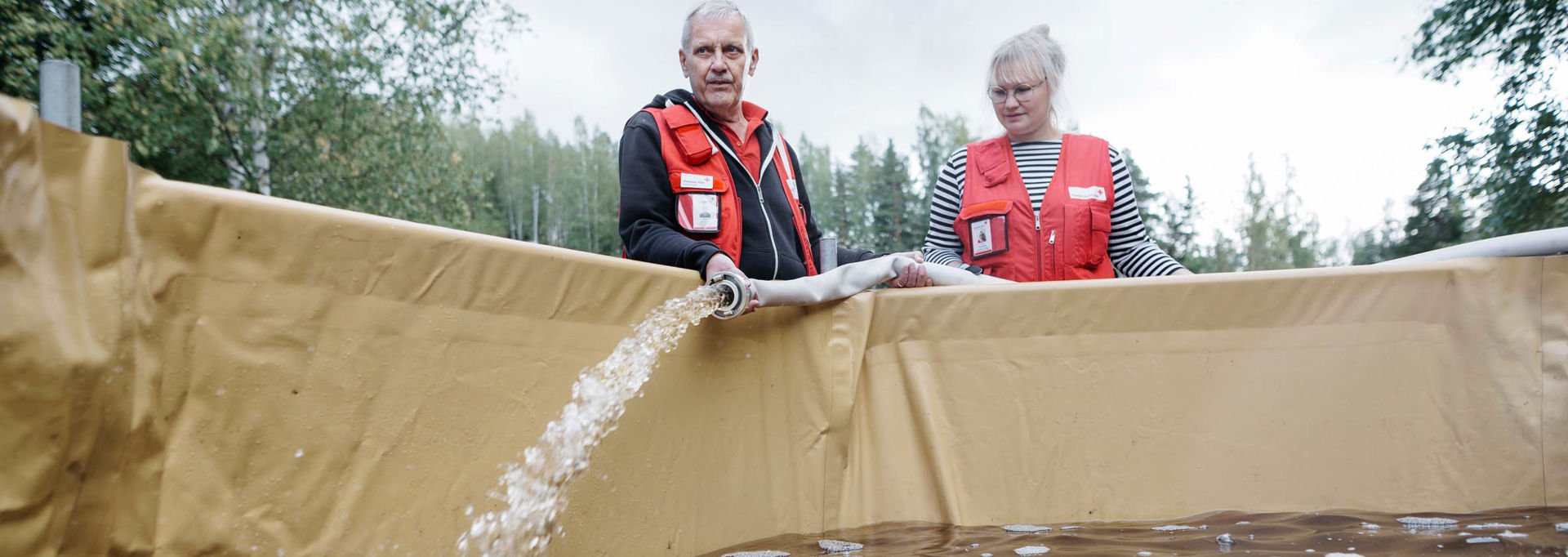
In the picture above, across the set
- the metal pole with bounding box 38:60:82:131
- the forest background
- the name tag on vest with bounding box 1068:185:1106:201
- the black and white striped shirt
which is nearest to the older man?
the black and white striped shirt

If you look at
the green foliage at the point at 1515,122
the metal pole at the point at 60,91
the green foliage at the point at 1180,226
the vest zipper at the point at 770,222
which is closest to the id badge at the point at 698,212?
the vest zipper at the point at 770,222

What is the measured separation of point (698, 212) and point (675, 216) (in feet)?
0.25

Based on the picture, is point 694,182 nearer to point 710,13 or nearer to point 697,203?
point 697,203

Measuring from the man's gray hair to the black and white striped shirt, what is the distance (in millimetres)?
912

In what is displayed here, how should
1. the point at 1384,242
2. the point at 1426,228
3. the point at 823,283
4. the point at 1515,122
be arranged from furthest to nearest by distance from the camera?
the point at 1384,242 → the point at 1426,228 → the point at 1515,122 → the point at 823,283

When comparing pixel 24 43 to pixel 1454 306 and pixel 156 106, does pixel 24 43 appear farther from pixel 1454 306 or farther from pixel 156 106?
pixel 1454 306

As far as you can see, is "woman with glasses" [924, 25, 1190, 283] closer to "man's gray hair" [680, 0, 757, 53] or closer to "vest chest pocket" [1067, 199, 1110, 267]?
"vest chest pocket" [1067, 199, 1110, 267]

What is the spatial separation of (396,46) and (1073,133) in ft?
60.2

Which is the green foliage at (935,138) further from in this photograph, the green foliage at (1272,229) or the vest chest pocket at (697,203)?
the vest chest pocket at (697,203)

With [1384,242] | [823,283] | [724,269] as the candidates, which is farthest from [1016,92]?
[1384,242]

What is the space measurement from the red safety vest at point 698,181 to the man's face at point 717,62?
0.42 ft

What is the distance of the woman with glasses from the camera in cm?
320

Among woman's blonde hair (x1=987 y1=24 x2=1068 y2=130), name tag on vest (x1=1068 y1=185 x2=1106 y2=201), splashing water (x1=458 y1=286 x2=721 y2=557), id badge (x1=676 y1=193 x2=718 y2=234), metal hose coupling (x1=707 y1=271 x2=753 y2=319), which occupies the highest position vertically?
woman's blonde hair (x1=987 y1=24 x2=1068 y2=130)

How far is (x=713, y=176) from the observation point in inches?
112
